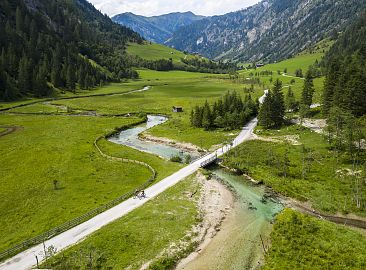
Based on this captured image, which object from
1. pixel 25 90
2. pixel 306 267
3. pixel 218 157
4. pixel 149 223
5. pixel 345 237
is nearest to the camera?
pixel 306 267

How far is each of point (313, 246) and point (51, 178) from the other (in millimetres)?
52973

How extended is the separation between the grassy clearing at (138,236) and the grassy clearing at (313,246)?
1354 cm

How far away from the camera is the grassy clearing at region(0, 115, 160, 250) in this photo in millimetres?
53312

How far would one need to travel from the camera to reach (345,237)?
1882 inches

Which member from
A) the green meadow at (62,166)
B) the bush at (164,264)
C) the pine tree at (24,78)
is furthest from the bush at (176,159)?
the pine tree at (24,78)

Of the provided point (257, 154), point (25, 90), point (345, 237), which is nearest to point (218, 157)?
point (257, 154)

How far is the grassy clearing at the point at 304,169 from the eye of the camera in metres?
61.3

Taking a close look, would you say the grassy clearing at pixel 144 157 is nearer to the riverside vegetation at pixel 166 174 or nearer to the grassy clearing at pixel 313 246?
the riverside vegetation at pixel 166 174

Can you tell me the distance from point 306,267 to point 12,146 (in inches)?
3351

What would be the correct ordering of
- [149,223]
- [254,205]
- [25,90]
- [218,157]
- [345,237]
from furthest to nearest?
[25,90]
[218,157]
[254,205]
[149,223]
[345,237]

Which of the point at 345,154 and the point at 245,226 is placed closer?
the point at 245,226

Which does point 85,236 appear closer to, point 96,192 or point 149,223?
point 149,223

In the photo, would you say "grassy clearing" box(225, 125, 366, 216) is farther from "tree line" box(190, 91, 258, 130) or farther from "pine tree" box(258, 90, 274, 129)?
"tree line" box(190, 91, 258, 130)

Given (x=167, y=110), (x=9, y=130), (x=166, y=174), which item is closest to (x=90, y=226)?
(x=166, y=174)
